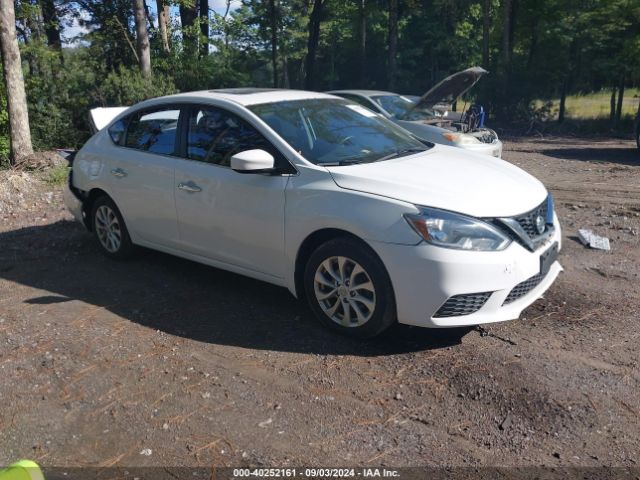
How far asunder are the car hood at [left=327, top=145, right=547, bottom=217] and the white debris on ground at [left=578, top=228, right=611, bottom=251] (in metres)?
2.05

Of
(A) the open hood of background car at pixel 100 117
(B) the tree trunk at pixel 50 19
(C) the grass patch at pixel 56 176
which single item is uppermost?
(B) the tree trunk at pixel 50 19

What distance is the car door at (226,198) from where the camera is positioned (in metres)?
4.87

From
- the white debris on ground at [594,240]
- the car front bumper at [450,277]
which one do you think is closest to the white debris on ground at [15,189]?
the car front bumper at [450,277]

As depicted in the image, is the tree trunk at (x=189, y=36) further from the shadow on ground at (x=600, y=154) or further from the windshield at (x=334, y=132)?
the windshield at (x=334, y=132)

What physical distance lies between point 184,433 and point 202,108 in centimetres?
300

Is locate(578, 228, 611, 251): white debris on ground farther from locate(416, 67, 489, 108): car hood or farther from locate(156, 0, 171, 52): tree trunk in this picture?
locate(156, 0, 171, 52): tree trunk

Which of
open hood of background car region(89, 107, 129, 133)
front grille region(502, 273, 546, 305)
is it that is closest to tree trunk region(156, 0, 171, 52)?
open hood of background car region(89, 107, 129, 133)

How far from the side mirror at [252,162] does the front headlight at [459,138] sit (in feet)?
19.8

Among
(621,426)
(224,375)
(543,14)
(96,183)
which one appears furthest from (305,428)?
(543,14)

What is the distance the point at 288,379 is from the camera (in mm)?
4086

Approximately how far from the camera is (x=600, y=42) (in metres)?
22.2

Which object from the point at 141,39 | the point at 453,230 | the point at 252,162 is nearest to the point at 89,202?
the point at 252,162

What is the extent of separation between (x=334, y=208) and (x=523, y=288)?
1.39 m

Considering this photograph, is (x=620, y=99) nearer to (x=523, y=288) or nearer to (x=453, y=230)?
(x=523, y=288)
